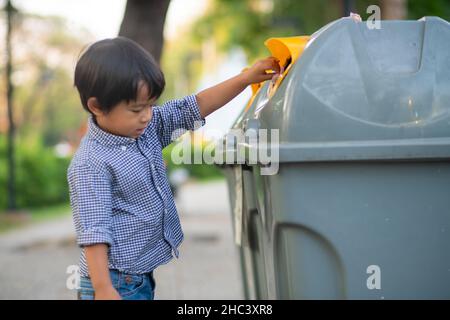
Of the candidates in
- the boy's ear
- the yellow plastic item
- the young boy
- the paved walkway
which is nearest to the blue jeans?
the young boy

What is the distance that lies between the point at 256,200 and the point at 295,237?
0.47m

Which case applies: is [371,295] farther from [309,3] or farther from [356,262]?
[309,3]

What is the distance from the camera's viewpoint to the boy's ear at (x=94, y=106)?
2209 millimetres

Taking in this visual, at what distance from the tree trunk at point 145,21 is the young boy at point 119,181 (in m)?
4.44

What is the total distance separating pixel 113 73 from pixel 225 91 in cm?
57

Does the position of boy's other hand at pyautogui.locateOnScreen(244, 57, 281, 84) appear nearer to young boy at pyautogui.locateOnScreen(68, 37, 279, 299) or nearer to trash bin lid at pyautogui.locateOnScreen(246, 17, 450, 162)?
trash bin lid at pyautogui.locateOnScreen(246, 17, 450, 162)

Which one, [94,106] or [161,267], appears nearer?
[94,106]

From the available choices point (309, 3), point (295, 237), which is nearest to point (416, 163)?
point (295, 237)

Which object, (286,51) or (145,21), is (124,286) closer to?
(286,51)

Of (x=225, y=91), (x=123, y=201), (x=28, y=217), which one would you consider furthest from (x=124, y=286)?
(x=28, y=217)

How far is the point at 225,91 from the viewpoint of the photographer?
2611mm

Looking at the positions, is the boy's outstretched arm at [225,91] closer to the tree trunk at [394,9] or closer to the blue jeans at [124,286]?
the blue jeans at [124,286]

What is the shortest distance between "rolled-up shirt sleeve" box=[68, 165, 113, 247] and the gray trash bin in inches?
20.7
